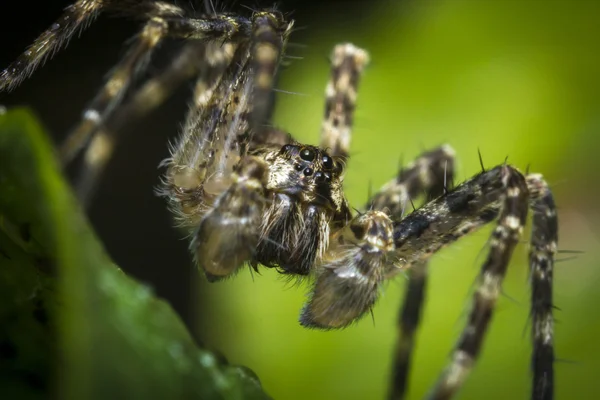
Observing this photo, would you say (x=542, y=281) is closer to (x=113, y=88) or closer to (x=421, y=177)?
(x=421, y=177)

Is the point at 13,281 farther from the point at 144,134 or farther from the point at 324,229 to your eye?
the point at 144,134

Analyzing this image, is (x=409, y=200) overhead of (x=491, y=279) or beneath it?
overhead

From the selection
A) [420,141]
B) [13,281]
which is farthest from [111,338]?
[420,141]

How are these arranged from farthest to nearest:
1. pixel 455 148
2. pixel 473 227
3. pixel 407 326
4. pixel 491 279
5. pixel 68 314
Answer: pixel 455 148, pixel 407 326, pixel 473 227, pixel 491 279, pixel 68 314

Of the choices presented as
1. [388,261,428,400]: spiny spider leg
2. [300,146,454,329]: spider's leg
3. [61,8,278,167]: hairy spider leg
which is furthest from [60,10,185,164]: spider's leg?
[388,261,428,400]: spiny spider leg

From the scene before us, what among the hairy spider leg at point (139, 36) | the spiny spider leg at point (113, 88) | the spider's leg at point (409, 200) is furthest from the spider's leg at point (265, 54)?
the spider's leg at point (409, 200)

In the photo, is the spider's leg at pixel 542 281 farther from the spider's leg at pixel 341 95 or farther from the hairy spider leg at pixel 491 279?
the spider's leg at pixel 341 95

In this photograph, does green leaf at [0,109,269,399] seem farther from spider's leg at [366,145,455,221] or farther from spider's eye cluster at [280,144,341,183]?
spider's leg at [366,145,455,221]

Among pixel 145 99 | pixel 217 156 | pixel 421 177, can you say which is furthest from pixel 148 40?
pixel 421 177
